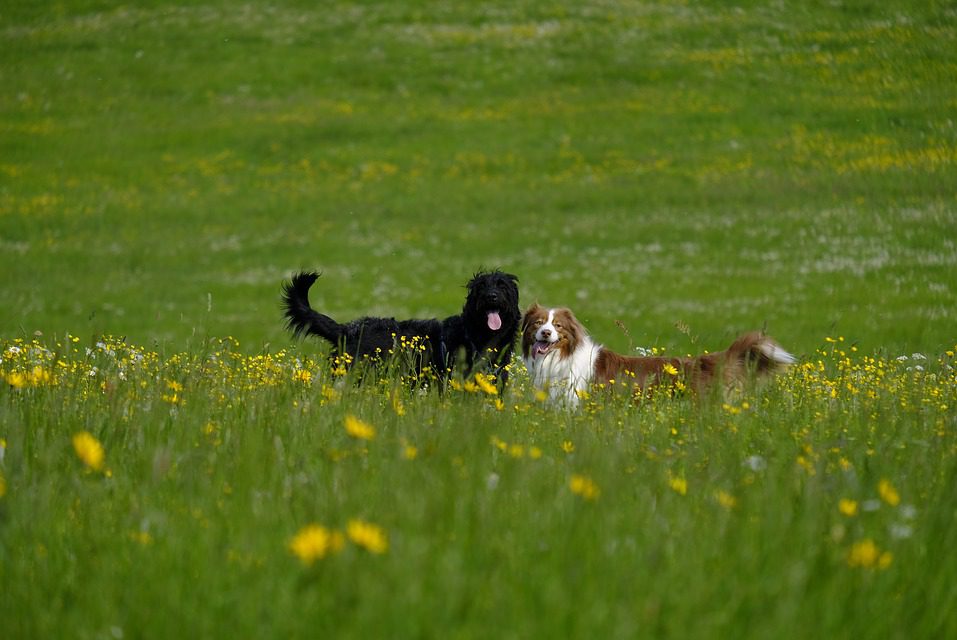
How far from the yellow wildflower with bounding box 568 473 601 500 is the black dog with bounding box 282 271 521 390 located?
533cm

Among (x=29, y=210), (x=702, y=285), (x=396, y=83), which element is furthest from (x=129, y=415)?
(x=396, y=83)

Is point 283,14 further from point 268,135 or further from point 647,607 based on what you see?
point 647,607

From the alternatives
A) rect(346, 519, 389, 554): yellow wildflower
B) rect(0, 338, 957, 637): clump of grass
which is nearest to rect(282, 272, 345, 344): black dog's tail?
rect(0, 338, 957, 637): clump of grass

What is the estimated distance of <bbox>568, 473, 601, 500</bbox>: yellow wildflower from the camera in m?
2.74

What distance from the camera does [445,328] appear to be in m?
9.16

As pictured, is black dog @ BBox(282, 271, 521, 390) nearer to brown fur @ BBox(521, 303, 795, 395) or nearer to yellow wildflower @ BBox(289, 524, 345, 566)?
brown fur @ BBox(521, 303, 795, 395)

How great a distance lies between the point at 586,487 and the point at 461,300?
13.5m

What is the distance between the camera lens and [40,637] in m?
2.43

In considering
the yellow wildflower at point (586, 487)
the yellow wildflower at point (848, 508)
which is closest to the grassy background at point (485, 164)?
the yellow wildflower at point (848, 508)

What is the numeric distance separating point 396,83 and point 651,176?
361 inches

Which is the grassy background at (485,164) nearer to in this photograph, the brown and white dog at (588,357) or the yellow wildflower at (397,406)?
the brown and white dog at (588,357)

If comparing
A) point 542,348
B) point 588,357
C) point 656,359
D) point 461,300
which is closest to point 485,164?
point 461,300

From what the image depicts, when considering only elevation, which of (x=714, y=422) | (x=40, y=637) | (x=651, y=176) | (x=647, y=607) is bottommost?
(x=40, y=637)

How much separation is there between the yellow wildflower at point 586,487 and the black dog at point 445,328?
5332 millimetres
